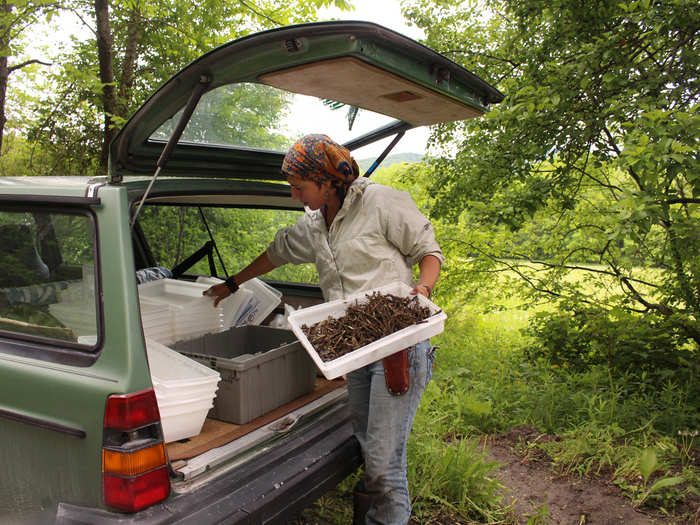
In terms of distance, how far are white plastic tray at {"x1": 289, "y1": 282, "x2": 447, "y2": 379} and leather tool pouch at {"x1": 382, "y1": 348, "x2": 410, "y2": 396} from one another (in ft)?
0.37

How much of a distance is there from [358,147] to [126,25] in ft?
22.0

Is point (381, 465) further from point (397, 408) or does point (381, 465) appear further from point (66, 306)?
point (66, 306)

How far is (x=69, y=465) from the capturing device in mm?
Answer: 1751

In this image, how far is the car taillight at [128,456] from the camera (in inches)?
65.4

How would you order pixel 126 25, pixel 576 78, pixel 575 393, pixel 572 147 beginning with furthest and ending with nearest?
pixel 126 25 → pixel 575 393 → pixel 572 147 → pixel 576 78

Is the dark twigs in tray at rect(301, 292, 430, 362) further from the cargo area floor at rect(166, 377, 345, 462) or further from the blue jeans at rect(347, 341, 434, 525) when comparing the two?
the cargo area floor at rect(166, 377, 345, 462)

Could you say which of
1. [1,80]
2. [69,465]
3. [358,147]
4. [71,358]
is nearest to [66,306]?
[71,358]

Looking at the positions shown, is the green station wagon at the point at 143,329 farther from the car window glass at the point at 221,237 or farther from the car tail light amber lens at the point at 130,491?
the car window glass at the point at 221,237

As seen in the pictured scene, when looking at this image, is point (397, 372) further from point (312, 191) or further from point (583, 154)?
point (583, 154)

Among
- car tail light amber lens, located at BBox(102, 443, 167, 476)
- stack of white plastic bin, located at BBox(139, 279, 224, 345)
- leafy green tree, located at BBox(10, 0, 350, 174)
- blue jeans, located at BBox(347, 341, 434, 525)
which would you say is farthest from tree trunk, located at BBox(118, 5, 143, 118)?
car tail light amber lens, located at BBox(102, 443, 167, 476)

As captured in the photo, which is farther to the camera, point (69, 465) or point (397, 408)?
point (397, 408)

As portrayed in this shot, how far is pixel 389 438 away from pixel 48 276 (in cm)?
161

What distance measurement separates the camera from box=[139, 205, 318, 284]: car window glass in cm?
416

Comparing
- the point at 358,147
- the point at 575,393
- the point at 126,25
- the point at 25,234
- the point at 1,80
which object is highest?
the point at 126,25
